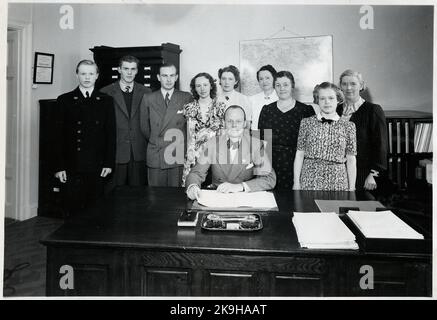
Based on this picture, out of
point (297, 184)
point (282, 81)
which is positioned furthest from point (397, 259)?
point (282, 81)

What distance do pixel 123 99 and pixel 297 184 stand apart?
5.72 ft

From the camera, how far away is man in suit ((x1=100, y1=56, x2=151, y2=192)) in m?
3.64

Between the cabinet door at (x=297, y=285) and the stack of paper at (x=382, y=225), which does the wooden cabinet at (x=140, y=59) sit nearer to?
the stack of paper at (x=382, y=225)

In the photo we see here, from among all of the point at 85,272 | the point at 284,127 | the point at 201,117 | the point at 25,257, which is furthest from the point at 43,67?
the point at 85,272

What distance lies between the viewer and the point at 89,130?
3432 mm

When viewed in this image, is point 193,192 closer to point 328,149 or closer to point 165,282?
point 165,282

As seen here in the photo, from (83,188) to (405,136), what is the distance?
2.73 metres

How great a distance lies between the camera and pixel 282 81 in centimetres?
357

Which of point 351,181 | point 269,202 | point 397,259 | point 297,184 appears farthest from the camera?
point 297,184

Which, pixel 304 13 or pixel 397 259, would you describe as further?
pixel 304 13

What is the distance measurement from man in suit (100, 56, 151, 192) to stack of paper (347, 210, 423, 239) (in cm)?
242

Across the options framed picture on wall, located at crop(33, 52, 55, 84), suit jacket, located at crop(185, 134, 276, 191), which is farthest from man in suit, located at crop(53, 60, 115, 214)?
suit jacket, located at crop(185, 134, 276, 191)
